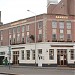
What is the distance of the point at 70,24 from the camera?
73375 mm

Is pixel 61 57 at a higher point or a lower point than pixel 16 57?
higher

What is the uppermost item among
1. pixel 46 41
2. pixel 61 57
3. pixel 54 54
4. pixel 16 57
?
pixel 46 41

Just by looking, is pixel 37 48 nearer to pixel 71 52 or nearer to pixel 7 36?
pixel 71 52

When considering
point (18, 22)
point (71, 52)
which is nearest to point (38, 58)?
point (71, 52)

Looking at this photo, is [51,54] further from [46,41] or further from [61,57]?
[46,41]

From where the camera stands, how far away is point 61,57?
70.1 metres

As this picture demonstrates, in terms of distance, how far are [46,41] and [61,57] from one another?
5109 mm

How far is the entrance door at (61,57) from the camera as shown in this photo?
229 ft

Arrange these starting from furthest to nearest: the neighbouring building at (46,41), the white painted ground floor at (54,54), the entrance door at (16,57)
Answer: the entrance door at (16,57)
the neighbouring building at (46,41)
the white painted ground floor at (54,54)

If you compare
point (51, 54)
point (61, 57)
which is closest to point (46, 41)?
point (51, 54)

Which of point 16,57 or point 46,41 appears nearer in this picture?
point 46,41

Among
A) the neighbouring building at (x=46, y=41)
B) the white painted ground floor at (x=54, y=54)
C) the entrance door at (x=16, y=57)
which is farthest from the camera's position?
the entrance door at (x=16, y=57)

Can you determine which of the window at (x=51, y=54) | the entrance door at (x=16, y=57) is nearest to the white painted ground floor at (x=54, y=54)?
the window at (x=51, y=54)

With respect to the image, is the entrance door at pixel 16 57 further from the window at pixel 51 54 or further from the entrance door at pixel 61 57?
the entrance door at pixel 61 57
